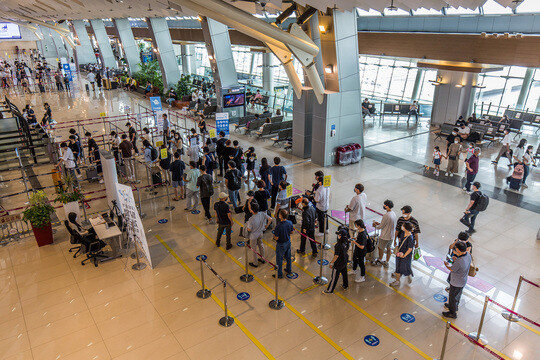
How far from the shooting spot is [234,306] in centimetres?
789

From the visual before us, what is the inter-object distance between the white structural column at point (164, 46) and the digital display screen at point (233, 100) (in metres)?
9.30

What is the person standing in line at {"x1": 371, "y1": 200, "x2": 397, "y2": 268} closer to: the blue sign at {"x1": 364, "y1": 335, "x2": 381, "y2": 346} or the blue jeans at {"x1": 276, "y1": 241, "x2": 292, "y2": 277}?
the blue jeans at {"x1": 276, "y1": 241, "x2": 292, "y2": 277}

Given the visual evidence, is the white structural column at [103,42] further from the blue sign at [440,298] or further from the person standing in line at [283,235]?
the blue sign at [440,298]

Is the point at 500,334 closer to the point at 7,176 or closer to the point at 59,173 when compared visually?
the point at 59,173

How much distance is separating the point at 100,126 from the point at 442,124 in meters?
19.3

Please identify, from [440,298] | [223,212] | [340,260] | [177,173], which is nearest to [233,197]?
[177,173]

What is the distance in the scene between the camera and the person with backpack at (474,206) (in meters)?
10.00

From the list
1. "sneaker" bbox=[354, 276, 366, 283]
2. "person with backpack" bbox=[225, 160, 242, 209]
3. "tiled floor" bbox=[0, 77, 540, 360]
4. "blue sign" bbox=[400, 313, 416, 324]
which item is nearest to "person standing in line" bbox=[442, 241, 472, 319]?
"tiled floor" bbox=[0, 77, 540, 360]

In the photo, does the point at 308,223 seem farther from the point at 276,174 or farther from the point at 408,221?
the point at 276,174

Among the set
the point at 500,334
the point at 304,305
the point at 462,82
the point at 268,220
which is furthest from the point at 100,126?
the point at 500,334

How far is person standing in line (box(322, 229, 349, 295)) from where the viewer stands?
7523mm

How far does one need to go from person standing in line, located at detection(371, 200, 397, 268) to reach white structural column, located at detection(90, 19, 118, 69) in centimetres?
4125

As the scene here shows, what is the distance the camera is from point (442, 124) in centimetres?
2145

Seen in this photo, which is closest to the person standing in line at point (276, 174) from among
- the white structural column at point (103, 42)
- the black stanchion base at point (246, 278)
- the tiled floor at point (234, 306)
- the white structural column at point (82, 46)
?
the tiled floor at point (234, 306)
